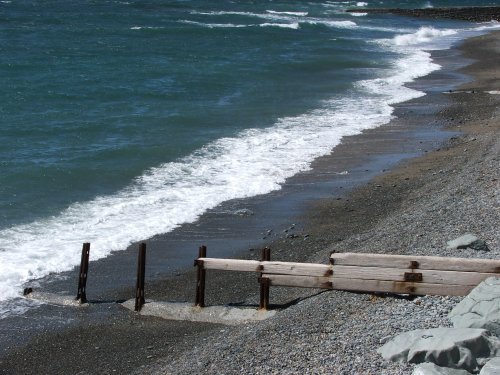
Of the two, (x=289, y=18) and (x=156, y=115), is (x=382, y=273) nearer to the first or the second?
(x=156, y=115)

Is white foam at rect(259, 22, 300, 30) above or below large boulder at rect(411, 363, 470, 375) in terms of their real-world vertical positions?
above

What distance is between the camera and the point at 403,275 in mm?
11539

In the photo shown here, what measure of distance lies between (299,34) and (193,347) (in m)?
50.0

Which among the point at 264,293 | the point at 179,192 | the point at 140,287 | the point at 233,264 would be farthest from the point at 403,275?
the point at 179,192

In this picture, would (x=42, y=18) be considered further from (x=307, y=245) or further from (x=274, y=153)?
(x=307, y=245)

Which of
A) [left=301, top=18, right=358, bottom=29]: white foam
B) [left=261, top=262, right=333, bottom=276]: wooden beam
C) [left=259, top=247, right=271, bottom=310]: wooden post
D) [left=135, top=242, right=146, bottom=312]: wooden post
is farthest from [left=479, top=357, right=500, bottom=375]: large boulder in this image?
[left=301, top=18, right=358, bottom=29]: white foam

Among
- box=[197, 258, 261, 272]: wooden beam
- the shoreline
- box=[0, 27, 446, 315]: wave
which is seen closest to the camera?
the shoreline

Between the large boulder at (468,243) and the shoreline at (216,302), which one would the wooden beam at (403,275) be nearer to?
the shoreline at (216,302)

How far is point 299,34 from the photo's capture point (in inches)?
2352

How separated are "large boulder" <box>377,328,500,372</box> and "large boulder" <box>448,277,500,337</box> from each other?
32 cm

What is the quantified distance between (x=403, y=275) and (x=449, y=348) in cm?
258

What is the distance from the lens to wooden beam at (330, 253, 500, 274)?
11.2 meters

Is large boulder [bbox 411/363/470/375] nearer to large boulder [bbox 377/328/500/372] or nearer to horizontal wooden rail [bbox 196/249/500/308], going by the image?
large boulder [bbox 377/328/500/372]

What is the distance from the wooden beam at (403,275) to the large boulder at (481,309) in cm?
36
